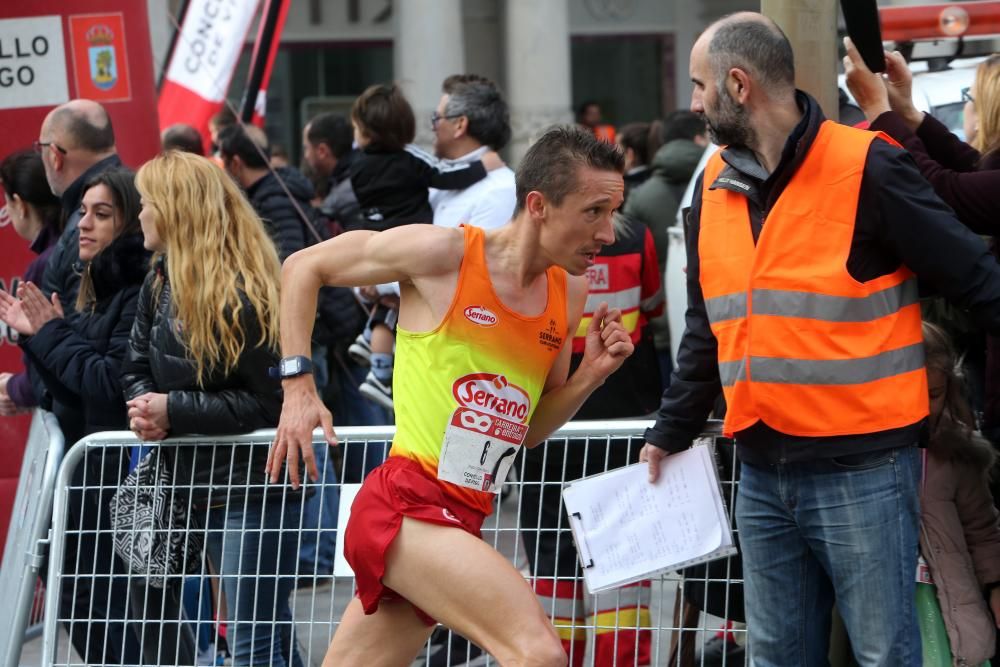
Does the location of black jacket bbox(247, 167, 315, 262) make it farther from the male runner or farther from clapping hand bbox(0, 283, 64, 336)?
the male runner

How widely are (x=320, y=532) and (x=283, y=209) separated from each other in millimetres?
2856

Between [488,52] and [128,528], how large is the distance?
19749 mm

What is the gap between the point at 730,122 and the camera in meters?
3.65

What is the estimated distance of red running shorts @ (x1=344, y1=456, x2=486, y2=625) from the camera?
147 inches

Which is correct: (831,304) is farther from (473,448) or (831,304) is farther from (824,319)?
(473,448)

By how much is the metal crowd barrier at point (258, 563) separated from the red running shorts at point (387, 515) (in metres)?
0.68

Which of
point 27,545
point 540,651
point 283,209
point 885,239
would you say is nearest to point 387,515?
point 540,651

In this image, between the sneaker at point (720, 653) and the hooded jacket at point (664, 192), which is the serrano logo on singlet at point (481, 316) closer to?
the sneaker at point (720, 653)

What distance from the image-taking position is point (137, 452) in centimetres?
489

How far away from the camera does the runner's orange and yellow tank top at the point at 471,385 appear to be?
380 centimetres

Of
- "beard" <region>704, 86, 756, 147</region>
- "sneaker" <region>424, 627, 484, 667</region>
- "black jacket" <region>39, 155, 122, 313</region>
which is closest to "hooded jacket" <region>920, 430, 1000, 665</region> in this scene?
"beard" <region>704, 86, 756, 147</region>

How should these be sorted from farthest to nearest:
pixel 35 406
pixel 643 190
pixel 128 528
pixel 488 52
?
pixel 488 52 → pixel 643 190 → pixel 35 406 → pixel 128 528

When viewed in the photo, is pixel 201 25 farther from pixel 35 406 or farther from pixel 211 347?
pixel 211 347

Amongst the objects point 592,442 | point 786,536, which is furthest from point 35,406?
point 786,536
